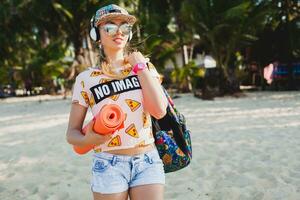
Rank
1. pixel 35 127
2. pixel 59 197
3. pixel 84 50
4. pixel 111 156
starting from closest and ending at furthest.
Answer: pixel 111 156 < pixel 59 197 < pixel 35 127 < pixel 84 50

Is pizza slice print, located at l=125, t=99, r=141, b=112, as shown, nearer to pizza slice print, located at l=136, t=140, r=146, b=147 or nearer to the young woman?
the young woman

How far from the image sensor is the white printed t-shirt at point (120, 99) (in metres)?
1.77

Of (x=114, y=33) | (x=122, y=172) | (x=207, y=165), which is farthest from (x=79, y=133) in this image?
(x=207, y=165)

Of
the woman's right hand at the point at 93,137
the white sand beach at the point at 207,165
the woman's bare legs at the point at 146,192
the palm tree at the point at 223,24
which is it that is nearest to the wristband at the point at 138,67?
the woman's right hand at the point at 93,137

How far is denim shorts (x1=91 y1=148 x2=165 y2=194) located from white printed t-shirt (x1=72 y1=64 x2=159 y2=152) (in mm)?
57

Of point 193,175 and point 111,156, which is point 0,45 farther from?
point 111,156

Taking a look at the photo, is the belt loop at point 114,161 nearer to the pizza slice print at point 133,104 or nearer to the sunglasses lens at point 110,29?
the pizza slice print at point 133,104

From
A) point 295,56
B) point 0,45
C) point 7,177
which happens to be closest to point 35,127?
point 7,177

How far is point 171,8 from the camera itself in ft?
65.6

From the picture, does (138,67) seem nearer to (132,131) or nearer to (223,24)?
(132,131)

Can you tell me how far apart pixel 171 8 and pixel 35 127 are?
1302 centimetres

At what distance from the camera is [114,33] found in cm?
181

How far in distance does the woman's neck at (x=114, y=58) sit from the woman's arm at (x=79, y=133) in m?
0.27

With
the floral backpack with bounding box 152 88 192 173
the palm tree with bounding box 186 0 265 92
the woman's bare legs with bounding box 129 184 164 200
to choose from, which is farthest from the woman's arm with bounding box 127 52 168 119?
the palm tree with bounding box 186 0 265 92
